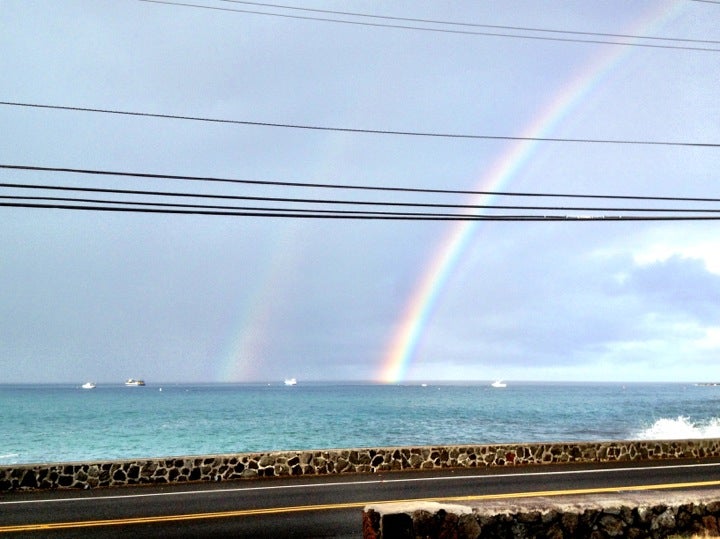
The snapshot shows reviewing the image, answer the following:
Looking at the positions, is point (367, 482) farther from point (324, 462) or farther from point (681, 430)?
point (681, 430)

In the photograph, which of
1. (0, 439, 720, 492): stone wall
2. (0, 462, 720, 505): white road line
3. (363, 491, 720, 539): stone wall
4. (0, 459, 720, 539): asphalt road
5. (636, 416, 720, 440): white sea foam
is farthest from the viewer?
(636, 416, 720, 440): white sea foam

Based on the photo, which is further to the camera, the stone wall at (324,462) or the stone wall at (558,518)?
the stone wall at (324,462)

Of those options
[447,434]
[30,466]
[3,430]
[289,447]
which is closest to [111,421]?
[3,430]

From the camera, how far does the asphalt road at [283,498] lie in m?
11.4

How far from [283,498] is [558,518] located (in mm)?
7500

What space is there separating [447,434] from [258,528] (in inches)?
2096

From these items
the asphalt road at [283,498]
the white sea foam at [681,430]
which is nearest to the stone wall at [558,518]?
the asphalt road at [283,498]

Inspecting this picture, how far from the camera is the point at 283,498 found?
1445 centimetres

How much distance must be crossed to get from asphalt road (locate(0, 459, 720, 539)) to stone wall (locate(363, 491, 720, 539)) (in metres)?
1.05

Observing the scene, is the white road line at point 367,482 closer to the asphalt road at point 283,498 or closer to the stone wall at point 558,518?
the asphalt road at point 283,498

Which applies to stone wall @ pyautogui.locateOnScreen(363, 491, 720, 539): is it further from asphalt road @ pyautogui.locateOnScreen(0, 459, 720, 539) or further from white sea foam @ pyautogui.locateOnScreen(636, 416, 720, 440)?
white sea foam @ pyautogui.locateOnScreen(636, 416, 720, 440)

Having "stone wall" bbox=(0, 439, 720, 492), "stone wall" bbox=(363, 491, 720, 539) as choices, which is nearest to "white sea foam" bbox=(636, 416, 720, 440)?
"stone wall" bbox=(0, 439, 720, 492)

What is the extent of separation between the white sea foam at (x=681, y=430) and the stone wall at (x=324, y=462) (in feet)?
Answer: 120

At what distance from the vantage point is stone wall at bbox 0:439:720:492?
631 inches
